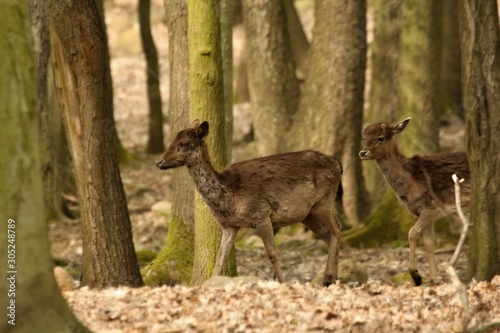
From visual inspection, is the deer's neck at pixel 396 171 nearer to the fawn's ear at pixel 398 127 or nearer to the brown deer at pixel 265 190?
the fawn's ear at pixel 398 127

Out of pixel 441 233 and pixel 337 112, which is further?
pixel 337 112

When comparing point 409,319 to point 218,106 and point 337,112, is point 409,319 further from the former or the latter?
point 337,112

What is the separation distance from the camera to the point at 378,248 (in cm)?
1577

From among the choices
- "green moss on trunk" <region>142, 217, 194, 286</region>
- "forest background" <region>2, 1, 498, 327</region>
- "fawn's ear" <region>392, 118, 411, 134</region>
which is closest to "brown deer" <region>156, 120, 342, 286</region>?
"forest background" <region>2, 1, 498, 327</region>

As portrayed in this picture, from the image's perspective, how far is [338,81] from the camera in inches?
687

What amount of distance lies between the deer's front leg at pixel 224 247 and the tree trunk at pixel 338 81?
6623 mm

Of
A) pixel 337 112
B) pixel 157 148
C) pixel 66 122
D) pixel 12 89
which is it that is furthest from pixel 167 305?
pixel 157 148

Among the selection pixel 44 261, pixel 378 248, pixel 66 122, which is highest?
pixel 66 122

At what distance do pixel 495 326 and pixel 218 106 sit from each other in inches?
A: 172

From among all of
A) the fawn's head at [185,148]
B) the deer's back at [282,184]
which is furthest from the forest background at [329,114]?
the fawn's head at [185,148]

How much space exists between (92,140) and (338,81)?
7.40 m

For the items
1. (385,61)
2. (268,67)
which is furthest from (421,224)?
(385,61)

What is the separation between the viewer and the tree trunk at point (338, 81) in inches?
685

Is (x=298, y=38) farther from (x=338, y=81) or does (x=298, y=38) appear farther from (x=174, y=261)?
(x=174, y=261)
